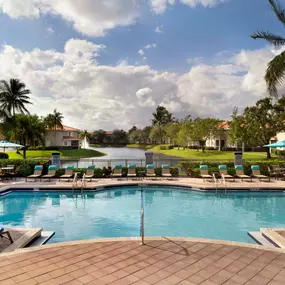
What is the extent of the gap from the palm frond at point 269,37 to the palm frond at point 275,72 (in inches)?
40.5

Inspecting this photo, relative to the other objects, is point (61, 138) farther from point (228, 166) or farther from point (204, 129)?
point (228, 166)

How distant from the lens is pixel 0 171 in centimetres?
1741

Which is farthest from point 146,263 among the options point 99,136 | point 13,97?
point 99,136

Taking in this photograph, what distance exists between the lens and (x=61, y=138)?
229ft

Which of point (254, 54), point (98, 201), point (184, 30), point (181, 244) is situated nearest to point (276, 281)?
point (181, 244)

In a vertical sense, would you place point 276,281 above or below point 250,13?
below

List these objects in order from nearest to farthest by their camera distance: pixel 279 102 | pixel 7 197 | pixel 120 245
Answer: pixel 120 245 → pixel 7 197 → pixel 279 102

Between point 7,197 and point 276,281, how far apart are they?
13148 mm

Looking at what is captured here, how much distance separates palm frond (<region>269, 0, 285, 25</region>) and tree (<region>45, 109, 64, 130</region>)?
6331 centimetres

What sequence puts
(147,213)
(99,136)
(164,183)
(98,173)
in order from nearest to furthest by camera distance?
(147,213) < (164,183) < (98,173) < (99,136)

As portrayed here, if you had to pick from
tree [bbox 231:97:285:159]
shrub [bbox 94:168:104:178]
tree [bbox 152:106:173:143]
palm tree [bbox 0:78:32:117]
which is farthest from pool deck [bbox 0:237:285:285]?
tree [bbox 152:106:173:143]

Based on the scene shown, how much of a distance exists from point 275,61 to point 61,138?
62288 millimetres

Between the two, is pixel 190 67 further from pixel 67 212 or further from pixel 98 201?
pixel 67 212

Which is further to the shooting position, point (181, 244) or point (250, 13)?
point (250, 13)
